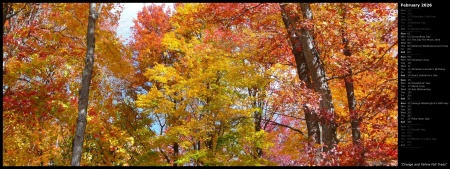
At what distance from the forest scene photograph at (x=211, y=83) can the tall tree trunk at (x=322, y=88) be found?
0.08 feet

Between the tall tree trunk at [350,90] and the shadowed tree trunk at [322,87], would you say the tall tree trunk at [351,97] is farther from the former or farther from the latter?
the shadowed tree trunk at [322,87]

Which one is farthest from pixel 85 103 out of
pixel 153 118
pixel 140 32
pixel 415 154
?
pixel 140 32

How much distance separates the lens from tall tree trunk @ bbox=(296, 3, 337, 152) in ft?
25.6

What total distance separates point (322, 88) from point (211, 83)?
5.79m

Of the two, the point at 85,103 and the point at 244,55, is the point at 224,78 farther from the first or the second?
the point at 85,103

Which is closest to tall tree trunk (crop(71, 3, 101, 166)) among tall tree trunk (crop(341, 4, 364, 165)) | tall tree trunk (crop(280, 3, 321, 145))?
tall tree trunk (crop(280, 3, 321, 145))

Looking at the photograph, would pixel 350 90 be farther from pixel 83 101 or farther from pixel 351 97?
pixel 83 101

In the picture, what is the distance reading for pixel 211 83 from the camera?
13.2m

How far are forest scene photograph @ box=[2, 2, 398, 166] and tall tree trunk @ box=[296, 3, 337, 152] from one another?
0.02 meters

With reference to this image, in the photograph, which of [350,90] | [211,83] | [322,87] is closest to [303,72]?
[322,87]

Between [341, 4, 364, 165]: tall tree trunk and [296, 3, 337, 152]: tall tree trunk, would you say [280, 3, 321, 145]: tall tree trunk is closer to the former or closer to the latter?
[296, 3, 337, 152]: tall tree trunk

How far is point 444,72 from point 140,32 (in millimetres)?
14635

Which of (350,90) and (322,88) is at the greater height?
(350,90)

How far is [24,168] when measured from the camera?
345 centimetres
